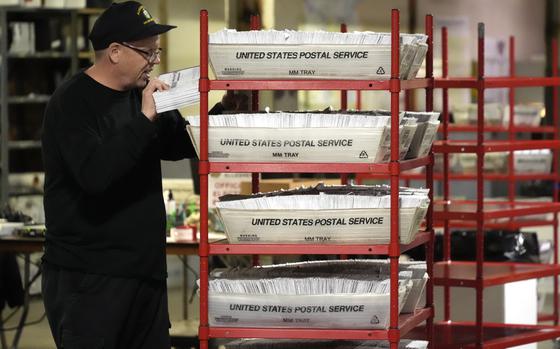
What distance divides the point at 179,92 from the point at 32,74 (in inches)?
286

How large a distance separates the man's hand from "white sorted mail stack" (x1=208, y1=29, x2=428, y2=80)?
0.21m

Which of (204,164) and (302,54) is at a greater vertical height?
(302,54)

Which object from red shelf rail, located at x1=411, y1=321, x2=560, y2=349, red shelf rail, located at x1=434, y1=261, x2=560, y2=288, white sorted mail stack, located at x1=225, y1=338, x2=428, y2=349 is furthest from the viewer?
Result: red shelf rail, located at x1=434, y1=261, x2=560, y2=288

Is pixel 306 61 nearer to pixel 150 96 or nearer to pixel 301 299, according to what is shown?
pixel 150 96

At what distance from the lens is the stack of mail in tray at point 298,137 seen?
3.99 meters

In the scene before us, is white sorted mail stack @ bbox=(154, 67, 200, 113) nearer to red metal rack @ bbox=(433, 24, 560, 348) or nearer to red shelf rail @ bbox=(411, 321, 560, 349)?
red metal rack @ bbox=(433, 24, 560, 348)

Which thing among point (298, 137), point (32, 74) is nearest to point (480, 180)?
point (298, 137)

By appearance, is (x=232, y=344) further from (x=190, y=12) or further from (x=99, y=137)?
(x=190, y=12)

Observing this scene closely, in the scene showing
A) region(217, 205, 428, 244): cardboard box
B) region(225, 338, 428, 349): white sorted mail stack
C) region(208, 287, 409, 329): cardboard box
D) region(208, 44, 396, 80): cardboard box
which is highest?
region(208, 44, 396, 80): cardboard box

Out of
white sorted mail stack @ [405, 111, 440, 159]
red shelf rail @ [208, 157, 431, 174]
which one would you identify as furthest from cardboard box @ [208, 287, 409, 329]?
white sorted mail stack @ [405, 111, 440, 159]

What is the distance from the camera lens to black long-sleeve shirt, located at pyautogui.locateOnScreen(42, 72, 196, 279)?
155 inches

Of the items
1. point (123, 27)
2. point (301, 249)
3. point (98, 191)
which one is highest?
point (123, 27)

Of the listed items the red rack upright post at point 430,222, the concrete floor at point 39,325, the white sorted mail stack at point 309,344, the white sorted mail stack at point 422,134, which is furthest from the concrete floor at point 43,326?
the white sorted mail stack at point 422,134

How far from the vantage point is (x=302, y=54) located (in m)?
4.02
